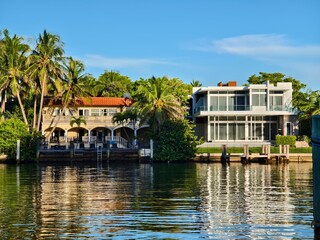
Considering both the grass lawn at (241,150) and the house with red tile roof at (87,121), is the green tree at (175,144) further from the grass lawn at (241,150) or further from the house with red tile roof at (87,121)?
the house with red tile roof at (87,121)

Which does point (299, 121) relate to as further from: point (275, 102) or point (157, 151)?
point (157, 151)

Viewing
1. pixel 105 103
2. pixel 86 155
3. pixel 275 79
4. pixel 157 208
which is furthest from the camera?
pixel 275 79

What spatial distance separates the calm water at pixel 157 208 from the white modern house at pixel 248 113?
28542 millimetres

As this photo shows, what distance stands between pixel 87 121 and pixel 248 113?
60.7 ft

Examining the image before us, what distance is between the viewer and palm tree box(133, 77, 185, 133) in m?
57.9

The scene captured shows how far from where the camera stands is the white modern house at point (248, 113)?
210 feet

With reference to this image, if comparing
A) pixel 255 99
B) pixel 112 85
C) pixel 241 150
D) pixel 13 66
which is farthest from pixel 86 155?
pixel 112 85

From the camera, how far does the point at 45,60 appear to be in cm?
6238

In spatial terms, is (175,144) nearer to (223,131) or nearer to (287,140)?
(223,131)

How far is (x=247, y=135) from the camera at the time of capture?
6462 cm

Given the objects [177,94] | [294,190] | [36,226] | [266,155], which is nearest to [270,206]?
[294,190]

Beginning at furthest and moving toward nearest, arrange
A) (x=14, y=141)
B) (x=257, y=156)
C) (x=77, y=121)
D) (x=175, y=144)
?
(x=77, y=121)
(x=14, y=141)
(x=175, y=144)
(x=257, y=156)

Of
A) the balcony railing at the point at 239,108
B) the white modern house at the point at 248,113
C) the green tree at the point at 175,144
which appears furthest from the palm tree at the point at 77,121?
the balcony railing at the point at 239,108

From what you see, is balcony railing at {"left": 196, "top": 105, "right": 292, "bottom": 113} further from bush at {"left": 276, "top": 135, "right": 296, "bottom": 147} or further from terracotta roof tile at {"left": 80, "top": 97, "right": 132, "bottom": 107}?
terracotta roof tile at {"left": 80, "top": 97, "right": 132, "bottom": 107}
